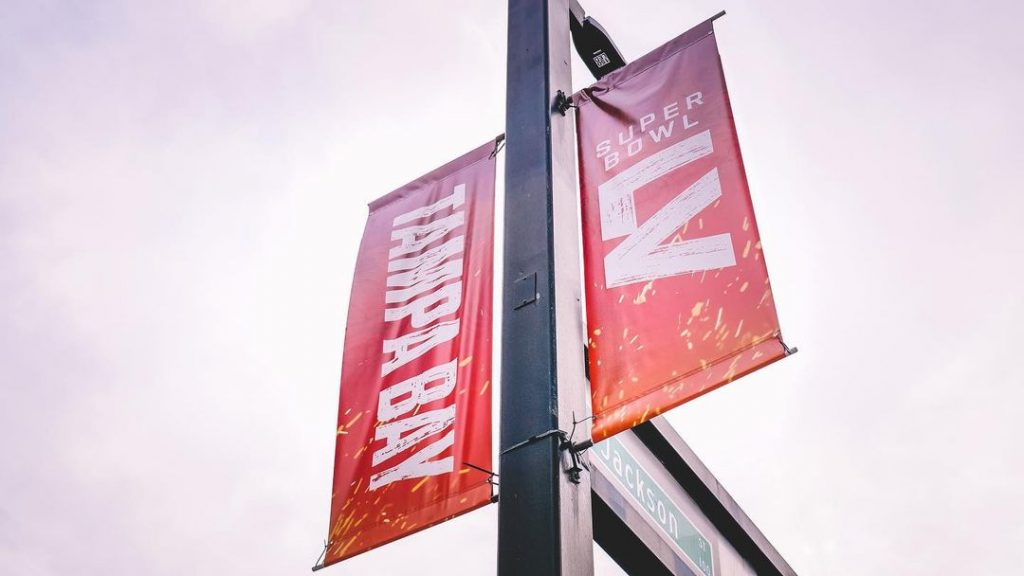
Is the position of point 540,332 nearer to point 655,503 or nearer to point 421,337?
point 421,337

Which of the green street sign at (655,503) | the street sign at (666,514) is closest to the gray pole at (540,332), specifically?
the street sign at (666,514)

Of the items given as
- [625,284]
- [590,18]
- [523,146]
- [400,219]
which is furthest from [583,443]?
[590,18]

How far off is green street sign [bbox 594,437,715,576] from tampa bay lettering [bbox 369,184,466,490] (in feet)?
3.65

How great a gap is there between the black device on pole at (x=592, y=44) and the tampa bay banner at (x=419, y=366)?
69.1 inches

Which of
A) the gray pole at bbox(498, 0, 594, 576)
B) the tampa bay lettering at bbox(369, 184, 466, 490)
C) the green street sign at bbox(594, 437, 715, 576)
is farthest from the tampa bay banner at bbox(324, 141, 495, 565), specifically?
the green street sign at bbox(594, 437, 715, 576)

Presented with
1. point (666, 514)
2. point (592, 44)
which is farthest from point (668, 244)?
point (592, 44)

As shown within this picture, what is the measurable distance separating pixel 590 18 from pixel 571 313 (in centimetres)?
325

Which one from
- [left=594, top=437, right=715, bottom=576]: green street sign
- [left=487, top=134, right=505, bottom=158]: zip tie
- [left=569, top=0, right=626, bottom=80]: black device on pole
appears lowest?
[left=594, top=437, right=715, bottom=576]: green street sign

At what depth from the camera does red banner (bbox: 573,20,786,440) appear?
3408mm

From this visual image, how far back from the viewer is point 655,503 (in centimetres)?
550

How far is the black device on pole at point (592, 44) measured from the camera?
6.17 metres

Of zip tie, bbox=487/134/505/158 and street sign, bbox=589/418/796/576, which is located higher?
zip tie, bbox=487/134/505/158

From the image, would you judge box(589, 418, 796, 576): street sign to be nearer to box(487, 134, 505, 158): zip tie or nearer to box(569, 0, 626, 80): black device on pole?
box(487, 134, 505, 158): zip tie

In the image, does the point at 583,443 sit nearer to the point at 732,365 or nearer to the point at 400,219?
the point at 732,365
